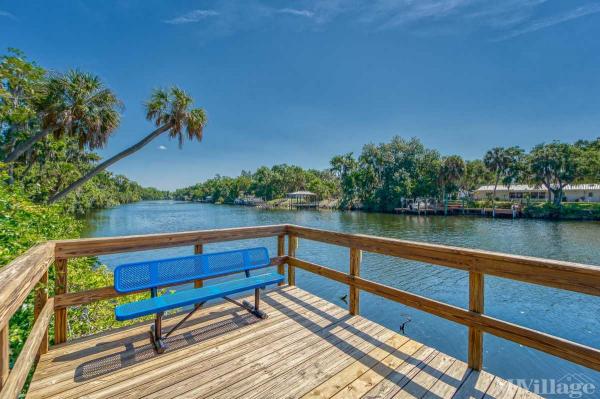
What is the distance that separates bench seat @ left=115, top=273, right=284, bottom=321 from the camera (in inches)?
88.1

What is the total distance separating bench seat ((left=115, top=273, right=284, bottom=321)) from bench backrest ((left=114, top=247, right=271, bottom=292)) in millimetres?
241

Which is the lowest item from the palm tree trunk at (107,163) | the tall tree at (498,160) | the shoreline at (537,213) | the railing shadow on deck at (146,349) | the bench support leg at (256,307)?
the shoreline at (537,213)

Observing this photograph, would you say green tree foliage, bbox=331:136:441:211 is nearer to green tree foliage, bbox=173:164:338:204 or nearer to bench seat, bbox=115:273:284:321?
green tree foliage, bbox=173:164:338:204

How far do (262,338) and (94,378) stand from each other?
133cm

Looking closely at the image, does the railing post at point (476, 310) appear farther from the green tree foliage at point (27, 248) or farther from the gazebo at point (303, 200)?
the gazebo at point (303, 200)

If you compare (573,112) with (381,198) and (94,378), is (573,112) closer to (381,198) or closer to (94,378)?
(381,198)

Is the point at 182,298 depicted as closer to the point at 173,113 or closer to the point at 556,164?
the point at 173,113

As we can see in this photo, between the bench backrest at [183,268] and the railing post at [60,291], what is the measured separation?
1.54 feet

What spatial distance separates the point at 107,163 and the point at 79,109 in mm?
2542

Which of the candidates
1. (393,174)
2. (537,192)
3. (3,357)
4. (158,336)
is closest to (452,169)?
(393,174)

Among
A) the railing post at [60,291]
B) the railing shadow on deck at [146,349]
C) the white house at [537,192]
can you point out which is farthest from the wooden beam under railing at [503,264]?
the white house at [537,192]

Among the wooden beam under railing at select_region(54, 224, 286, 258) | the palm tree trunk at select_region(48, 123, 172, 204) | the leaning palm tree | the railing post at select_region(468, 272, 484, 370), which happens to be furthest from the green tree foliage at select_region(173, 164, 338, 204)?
the railing post at select_region(468, 272, 484, 370)

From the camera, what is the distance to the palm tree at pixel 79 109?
35.3ft

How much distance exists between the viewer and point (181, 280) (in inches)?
117
